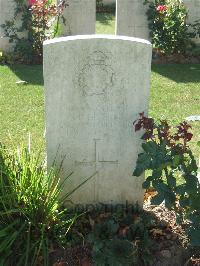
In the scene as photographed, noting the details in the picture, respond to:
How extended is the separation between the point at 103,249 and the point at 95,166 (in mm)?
735

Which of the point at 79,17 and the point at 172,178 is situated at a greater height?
the point at 79,17

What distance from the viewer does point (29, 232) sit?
3.45m

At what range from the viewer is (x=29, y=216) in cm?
353

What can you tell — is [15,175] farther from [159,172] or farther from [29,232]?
[159,172]

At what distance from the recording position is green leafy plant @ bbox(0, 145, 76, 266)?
11.3 feet

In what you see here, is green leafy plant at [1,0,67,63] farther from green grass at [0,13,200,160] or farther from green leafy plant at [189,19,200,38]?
green leafy plant at [189,19,200,38]

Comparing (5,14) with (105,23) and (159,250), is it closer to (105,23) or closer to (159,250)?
(105,23)

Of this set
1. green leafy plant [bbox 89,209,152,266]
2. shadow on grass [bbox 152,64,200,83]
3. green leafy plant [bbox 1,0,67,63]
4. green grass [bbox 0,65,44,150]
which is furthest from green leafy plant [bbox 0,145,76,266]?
green leafy plant [bbox 1,0,67,63]

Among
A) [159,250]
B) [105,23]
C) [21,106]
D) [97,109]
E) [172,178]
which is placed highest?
[105,23]

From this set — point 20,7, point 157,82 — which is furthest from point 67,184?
point 20,7

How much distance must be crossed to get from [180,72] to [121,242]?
5.17 m

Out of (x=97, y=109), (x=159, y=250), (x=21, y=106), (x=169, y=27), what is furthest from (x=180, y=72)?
(x=159, y=250)

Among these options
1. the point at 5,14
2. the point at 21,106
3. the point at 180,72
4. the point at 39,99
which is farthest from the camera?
the point at 5,14

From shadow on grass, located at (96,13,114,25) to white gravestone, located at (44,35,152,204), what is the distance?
27.5 ft
